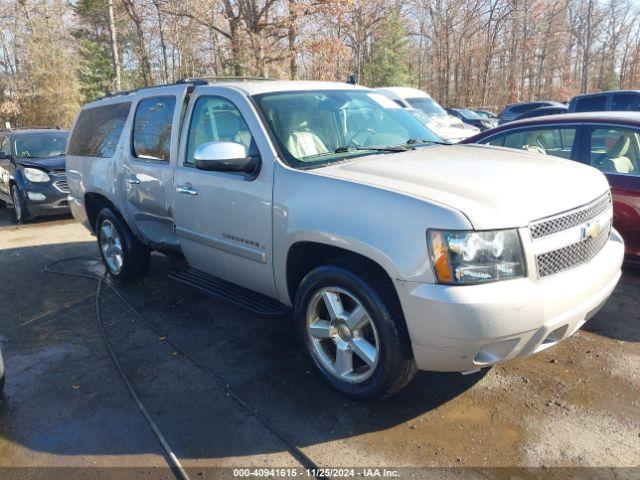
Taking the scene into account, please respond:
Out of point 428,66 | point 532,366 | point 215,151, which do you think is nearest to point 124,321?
point 215,151

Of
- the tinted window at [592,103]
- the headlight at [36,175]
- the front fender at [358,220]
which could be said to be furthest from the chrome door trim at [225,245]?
the tinted window at [592,103]

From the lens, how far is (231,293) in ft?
13.4

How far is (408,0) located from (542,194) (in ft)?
141

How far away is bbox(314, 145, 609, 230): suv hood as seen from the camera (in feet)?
8.75

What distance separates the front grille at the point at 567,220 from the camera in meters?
2.70

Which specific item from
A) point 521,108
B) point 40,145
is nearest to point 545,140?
point 40,145

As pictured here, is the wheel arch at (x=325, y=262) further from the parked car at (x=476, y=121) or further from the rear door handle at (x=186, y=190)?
the parked car at (x=476, y=121)

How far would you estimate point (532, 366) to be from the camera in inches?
141

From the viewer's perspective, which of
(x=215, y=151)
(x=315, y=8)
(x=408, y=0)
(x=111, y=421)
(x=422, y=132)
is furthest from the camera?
(x=408, y=0)

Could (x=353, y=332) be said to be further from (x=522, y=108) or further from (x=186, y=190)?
(x=522, y=108)

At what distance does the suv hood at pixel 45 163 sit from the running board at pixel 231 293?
6.27m

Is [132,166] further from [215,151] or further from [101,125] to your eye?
[215,151]

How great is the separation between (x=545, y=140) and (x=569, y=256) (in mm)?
3026

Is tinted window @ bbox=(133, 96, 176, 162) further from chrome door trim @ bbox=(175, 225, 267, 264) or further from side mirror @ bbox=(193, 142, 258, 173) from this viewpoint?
side mirror @ bbox=(193, 142, 258, 173)
